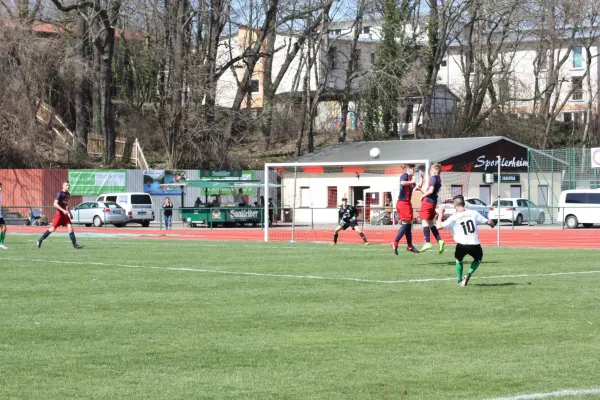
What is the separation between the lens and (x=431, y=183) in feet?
71.4

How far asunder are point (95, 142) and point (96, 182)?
5.31m

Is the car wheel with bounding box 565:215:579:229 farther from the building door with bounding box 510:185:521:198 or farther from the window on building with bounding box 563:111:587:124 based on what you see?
the window on building with bounding box 563:111:587:124

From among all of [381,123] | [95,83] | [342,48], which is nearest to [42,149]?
[95,83]

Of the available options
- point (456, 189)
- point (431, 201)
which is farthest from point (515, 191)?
point (431, 201)

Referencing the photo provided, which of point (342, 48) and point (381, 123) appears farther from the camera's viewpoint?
point (342, 48)

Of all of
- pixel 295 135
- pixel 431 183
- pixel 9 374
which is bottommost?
pixel 9 374

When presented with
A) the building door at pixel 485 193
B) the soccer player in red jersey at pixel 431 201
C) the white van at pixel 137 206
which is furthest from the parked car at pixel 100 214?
the soccer player in red jersey at pixel 431 201

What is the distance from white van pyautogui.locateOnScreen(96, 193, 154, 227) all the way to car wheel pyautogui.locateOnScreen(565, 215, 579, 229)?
20732 millimetres

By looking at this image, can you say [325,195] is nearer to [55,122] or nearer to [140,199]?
[140,199]

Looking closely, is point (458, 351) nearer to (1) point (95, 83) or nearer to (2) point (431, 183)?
(2) point (431, 183)

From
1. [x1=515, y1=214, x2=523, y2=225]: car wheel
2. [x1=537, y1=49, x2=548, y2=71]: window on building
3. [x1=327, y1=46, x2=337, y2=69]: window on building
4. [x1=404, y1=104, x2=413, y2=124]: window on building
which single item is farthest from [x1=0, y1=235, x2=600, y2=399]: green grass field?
[x1=537, y1=49, x2=548, y2=71]: window on building

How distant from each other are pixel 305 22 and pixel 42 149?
19.1 m

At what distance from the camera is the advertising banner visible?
60031mm

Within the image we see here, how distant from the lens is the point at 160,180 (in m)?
60.3
